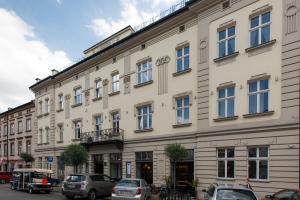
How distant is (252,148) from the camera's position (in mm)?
20875

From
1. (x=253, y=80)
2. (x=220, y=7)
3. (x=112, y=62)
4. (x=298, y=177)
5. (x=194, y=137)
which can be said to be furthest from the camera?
(x=112, y=62)

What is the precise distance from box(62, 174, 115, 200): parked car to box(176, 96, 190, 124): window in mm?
6402

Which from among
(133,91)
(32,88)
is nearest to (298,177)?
(133,91)

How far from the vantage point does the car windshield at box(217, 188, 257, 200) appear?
12969 millimetres

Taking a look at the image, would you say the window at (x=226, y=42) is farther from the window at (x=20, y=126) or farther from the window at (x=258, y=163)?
the window at (x=20, y=126)

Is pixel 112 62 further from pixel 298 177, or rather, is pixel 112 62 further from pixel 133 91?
pixel 298 177

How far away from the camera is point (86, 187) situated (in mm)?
23406

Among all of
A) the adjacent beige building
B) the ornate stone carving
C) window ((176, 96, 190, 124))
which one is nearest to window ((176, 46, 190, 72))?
the ornate stone carving

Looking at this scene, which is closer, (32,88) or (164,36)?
(164,36)

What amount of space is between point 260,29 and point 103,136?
57.6 ft

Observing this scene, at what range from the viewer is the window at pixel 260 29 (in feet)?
67.2

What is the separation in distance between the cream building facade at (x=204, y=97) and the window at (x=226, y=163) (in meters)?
0.06

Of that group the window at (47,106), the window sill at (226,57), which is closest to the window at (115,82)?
the window sill at (226,57)

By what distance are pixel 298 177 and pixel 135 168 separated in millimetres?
14580
